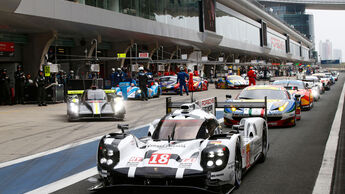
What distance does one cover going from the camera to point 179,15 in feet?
157

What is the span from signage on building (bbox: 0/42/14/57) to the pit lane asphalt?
769 inches

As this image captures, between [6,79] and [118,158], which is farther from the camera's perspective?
[6,79]

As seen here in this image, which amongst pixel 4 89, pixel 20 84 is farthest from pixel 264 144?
pixel 20 84

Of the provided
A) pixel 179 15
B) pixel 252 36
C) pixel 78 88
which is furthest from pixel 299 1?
pixel 78 88

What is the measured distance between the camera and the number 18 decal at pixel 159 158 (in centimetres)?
585

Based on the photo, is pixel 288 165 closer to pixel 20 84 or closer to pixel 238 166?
pixel 238 166

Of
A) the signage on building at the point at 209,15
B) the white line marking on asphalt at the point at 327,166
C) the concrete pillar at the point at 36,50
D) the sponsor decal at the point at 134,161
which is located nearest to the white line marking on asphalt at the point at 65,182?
the sponsor decal at the point at 134,161

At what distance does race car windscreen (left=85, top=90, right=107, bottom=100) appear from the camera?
16.7m

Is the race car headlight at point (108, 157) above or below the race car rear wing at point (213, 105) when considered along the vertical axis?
below

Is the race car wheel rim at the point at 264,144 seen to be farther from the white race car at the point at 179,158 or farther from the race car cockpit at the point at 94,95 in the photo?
the race car cockpit at the point at 94,95

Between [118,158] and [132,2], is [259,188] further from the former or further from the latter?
[132,2]

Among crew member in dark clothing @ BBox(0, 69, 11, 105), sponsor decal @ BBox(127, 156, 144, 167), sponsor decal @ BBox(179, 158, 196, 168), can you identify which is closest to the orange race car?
sponsor decal @ BBox(179, 158, 196, 168)

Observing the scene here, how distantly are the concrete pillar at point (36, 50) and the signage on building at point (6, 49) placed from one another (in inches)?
54.3

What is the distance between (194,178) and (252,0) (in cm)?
8230
